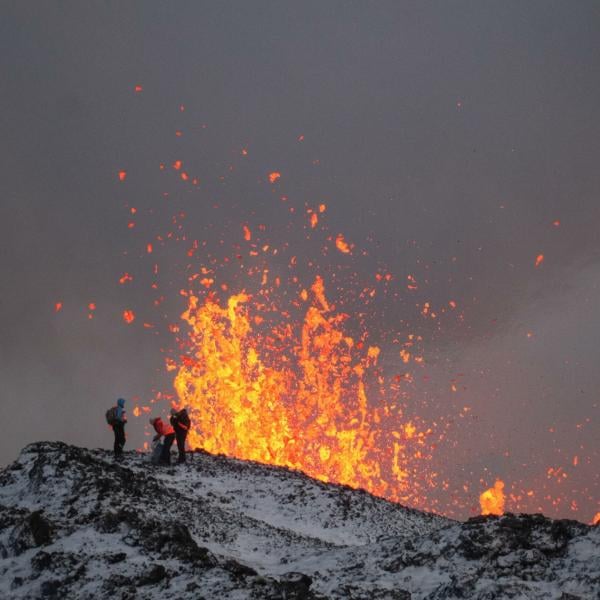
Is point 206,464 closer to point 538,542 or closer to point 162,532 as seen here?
point 162,532

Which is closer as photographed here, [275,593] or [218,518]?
[275,593]

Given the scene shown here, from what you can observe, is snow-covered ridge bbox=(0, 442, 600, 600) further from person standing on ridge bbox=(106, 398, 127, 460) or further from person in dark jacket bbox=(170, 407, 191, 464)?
person in dark jacket bbox=(170, 407, 191, 464)

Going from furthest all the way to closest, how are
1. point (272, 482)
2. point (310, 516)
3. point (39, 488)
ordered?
point (272, 482), point (310, 516), point (39, 488)

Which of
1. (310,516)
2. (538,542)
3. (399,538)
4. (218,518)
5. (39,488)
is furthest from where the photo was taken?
(310,516)

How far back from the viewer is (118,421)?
2256 centimetres

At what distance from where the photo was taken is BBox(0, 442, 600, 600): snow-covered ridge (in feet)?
35.3

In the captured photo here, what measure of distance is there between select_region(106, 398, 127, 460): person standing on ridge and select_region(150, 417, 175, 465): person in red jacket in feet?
3.89

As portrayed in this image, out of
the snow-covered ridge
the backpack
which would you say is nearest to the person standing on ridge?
the backpack

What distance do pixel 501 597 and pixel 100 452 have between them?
17.9m

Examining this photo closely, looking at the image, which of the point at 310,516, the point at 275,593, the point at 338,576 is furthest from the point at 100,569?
the point at 310,516

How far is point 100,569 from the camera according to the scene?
455 inches

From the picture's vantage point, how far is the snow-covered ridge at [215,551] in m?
10.8

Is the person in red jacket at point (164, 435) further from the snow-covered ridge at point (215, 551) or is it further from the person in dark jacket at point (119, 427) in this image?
the snow-covered ridge at point (215, 551)

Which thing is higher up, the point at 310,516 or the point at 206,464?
the point at 206,464
